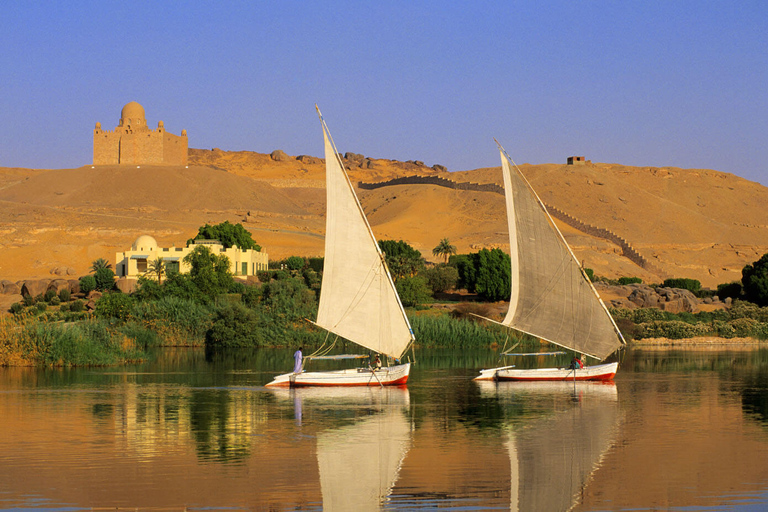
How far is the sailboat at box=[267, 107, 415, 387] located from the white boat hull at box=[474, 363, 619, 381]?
11.9 feet

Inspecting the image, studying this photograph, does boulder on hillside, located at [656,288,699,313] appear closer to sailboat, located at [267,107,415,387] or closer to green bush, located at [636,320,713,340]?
green bush, located at [636,320,713,340]

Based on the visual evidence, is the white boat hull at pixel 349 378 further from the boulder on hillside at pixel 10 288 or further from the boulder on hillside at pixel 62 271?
the boulder on hillside at pixel 62 271

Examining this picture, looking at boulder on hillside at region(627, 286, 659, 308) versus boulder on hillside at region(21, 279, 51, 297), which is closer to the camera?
boulder on hillside at region(627, 286, 659, 308)

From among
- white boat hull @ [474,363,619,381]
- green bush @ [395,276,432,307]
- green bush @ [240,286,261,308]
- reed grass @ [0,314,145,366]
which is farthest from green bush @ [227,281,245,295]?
white boat hull @ [474,363,619,381]

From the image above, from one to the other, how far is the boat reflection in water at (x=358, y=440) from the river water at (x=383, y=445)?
0.04 m

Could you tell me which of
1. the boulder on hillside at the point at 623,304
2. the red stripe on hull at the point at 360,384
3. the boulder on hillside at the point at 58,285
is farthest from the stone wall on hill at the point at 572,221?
the red stripe on hull at the point at 360,384

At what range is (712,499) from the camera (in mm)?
12117

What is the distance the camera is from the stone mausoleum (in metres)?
134

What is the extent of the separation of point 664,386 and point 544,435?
9.83m

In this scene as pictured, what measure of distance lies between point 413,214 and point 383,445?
323 feet

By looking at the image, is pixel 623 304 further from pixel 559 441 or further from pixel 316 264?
pixel 559 441

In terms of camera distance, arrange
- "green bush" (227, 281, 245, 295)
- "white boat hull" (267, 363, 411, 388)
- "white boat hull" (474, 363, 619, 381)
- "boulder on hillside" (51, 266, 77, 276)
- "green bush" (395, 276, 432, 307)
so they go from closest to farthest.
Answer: "white boat hull" (267, 363, 411, 388) → "white boat hull" (474, 363, 619, 381) → "green bush" (395, 276, 432, 307) → "green bush" (227, 281, 245, 295) → "boulder on hillside" (51, 266, 77, 276)

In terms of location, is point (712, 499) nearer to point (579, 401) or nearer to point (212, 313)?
point (579, 401)

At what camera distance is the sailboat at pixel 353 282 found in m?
24.8
